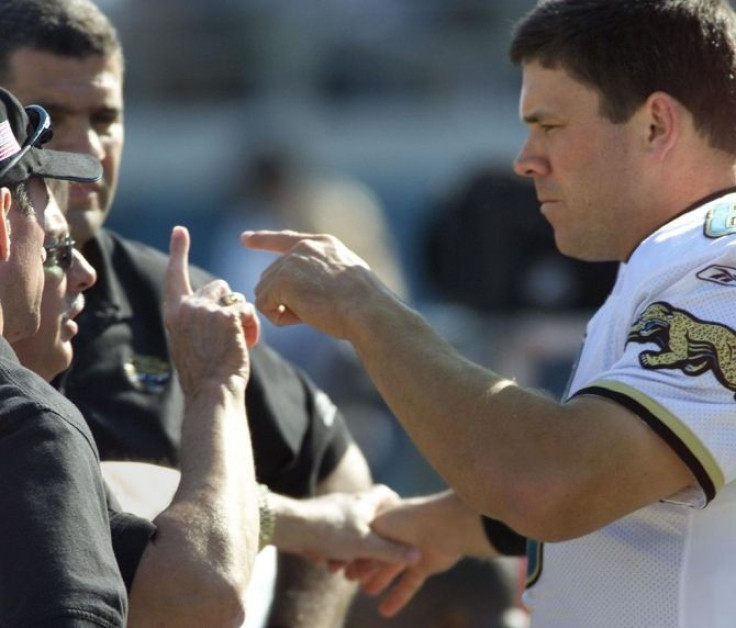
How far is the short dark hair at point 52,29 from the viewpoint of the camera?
405cm

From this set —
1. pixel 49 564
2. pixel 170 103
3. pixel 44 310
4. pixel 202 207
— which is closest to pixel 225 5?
pixel 170 103

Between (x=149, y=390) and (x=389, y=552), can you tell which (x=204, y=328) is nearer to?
(x=149, y=390)

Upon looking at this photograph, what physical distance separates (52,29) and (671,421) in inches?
83.5

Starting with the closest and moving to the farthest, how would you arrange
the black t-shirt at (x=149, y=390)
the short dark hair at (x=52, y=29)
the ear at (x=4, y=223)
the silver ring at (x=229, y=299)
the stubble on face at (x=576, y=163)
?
the ear at (x=4, y=223), the stubble on face at (x=576, y=163), the silver ring at (x=229, y=299), the black t-shirt at (x=149, y=390), the short dark hair at (x=52, y=29)

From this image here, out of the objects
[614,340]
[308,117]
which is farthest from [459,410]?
[308,117]

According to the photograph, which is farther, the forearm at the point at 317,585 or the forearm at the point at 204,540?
the forearm at the point at 317,585

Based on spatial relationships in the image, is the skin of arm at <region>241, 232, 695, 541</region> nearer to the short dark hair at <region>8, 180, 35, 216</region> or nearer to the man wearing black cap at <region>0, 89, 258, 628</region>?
the man wearing black cap at <region>0, 89, 258, 628</region>

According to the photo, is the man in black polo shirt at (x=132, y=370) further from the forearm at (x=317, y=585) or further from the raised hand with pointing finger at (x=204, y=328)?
the raised hand with pointing finger at (x=204, y=328)

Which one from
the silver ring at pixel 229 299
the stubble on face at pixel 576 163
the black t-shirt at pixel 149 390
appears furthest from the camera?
the black t-shirt at pixel 149 390

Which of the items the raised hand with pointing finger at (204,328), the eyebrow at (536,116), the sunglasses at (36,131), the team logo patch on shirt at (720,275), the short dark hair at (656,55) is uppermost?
the short dark hair at (656,55)

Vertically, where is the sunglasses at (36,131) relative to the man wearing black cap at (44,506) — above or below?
above

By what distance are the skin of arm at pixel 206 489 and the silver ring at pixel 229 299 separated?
0.05 feet

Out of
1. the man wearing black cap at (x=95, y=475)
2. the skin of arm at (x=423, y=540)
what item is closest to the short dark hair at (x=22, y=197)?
the man wearing black cap at (x=95, y=475)

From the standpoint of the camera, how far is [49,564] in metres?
2.32
